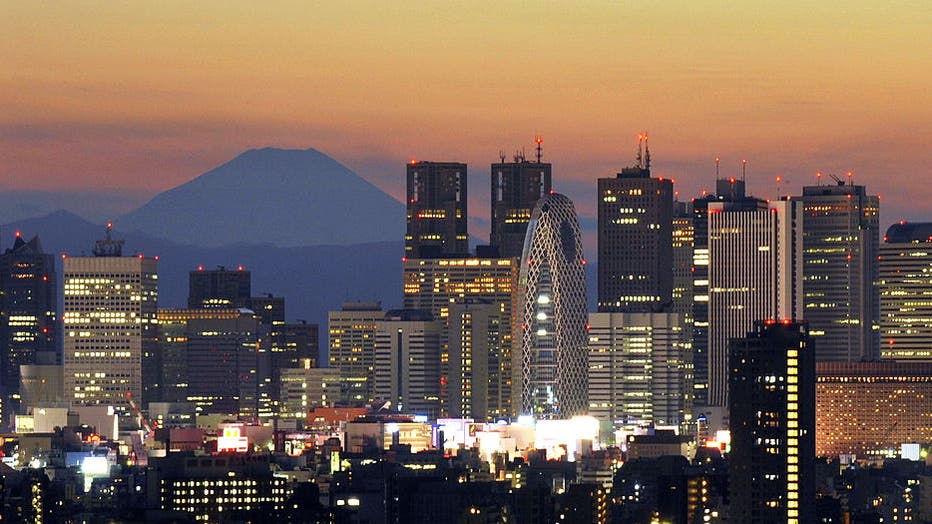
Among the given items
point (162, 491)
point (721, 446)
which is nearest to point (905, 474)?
point (721, 446)

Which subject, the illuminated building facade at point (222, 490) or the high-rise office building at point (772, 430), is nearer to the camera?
the high-rise office building at point (772, 430)

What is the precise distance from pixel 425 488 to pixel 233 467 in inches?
349

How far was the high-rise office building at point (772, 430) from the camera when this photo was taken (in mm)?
116938

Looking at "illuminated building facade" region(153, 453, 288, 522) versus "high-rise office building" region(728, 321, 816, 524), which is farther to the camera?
"illuminated building facade" region(153, 453, 288, 522)

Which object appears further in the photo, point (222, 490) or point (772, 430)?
point (222, 490)

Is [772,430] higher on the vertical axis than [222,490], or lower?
higher

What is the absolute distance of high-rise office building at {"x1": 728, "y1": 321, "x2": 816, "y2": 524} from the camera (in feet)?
384

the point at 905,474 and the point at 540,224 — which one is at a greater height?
the point at 540,224

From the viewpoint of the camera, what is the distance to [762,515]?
117m

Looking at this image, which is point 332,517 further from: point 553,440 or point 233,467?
point 553,440

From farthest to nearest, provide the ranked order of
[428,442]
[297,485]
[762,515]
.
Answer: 1. [428,442]
2. [297,485]
3. [762,515]

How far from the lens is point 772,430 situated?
384 feet

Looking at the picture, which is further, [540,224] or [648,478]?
[540,224]

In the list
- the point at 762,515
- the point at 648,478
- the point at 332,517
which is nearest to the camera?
the point at 762,515
